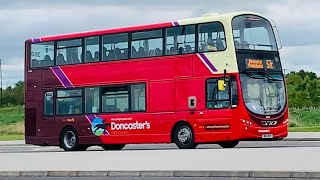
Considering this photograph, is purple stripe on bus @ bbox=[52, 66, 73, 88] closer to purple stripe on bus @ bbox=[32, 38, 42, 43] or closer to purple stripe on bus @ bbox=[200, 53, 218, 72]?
purple stripe on bus @ bbox=[32, 38, 42, 43]

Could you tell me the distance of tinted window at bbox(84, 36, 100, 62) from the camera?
3100 cm

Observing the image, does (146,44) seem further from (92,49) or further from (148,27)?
(92,49)

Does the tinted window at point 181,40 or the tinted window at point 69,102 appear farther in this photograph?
the tinted window at point 69,102

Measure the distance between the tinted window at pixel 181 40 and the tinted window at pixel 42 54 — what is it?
5777 millimetres

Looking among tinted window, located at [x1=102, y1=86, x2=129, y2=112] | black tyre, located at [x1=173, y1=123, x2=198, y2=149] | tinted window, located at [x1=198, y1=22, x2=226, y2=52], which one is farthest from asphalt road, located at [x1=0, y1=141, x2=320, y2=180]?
tinted window, located at [x1=102, y1=86, x2=129, y2=112]

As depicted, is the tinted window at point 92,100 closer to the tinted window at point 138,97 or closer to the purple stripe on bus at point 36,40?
the tinted window at point 138,97

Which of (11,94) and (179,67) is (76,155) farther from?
(11,94)

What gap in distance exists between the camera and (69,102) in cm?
3219

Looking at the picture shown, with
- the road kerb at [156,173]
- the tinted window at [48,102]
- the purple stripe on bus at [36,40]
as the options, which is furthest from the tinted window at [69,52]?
the road kerb at [156,173]

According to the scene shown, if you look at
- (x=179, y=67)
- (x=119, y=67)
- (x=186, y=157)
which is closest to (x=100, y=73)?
(x=119, y=67)

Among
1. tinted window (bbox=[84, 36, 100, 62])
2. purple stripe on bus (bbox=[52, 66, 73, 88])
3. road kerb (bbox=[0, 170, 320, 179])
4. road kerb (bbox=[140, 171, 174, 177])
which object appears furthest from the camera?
purple stripe on bus (bbox=[52, 66, 73, 88])

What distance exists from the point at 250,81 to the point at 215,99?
1.30 meters

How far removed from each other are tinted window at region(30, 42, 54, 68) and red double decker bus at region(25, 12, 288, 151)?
1.5 inches

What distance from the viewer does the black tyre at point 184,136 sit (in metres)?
28.2
